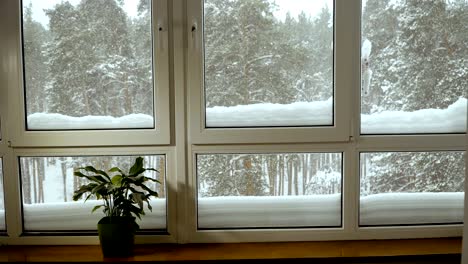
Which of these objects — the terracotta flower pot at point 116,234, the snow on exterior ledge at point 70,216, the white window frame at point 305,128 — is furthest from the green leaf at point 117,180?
the white window frame at point 305,128

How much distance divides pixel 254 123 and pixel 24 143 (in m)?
1.14

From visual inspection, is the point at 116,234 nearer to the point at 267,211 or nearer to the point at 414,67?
the point at 267,211

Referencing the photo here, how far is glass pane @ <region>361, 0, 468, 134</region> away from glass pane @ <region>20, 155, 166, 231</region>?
1116 millimetres

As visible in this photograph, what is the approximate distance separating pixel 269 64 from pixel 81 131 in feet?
3.22

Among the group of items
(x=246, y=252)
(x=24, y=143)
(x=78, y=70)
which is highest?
(x=78, y=70)

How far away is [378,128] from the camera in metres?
2.58

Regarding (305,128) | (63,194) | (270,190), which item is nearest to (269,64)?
(305,128)

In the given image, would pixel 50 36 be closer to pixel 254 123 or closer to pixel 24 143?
pixel 24 143

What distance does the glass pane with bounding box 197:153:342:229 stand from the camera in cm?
258

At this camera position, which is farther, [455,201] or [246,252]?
[455,201]

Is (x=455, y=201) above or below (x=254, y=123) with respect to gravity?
below

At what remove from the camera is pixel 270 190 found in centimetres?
260

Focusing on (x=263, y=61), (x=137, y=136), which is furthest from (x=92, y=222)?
(x=263, y=61)

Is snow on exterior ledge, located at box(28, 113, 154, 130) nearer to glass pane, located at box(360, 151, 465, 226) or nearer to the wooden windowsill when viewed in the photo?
the wooden windowsill
